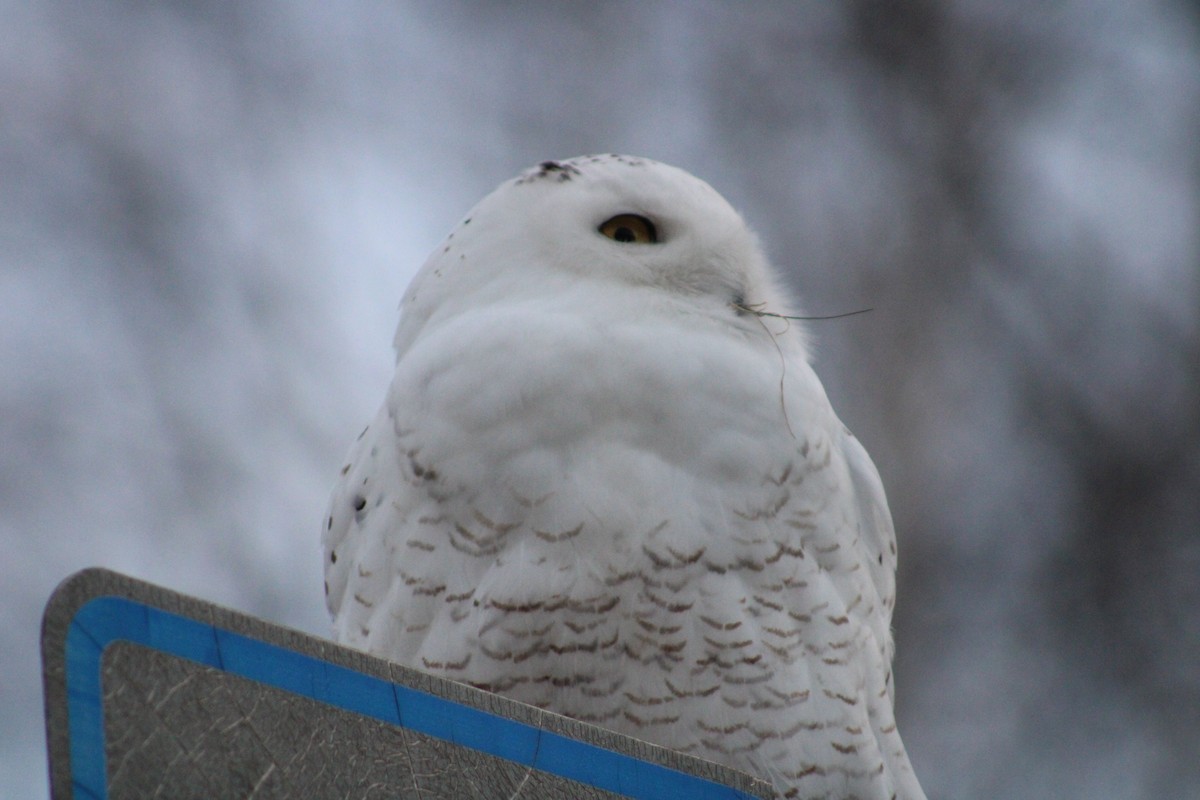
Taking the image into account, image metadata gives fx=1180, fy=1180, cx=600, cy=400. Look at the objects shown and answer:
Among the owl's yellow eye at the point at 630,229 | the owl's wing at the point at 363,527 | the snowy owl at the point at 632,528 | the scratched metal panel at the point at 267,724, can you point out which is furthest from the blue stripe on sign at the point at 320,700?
the owl's yellow eye at the point at 630,229

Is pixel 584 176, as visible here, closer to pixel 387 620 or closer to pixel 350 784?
pixel 387 620

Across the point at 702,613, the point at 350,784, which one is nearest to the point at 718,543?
the point at 702,613

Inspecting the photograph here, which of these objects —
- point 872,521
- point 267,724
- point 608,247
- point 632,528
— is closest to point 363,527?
point 632,528

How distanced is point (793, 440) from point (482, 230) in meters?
0.64

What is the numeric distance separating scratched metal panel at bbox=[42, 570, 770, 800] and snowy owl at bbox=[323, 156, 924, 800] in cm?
44

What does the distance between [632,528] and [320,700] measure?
0.69 m

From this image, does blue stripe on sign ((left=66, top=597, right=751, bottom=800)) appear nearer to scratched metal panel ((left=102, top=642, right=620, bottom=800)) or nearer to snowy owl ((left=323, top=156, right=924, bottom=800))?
scratched metal panel ((left=102, top=642, right=620, bottom=800))

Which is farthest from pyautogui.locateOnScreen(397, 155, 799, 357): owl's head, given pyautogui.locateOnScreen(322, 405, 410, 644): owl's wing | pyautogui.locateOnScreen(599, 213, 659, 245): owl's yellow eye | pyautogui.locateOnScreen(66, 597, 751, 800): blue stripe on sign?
pyautogui.locateOnScreen(66, 597, 751, 800): blue stripe on sign

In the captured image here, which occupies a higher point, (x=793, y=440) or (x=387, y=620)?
(x=793, y=440)

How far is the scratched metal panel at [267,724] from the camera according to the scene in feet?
2.48

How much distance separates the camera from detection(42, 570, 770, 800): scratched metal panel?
2.48 ft

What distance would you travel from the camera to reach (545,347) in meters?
1.62

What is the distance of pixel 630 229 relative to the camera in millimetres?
1889

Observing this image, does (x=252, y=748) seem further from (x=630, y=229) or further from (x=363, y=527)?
(x=630, y=229)
